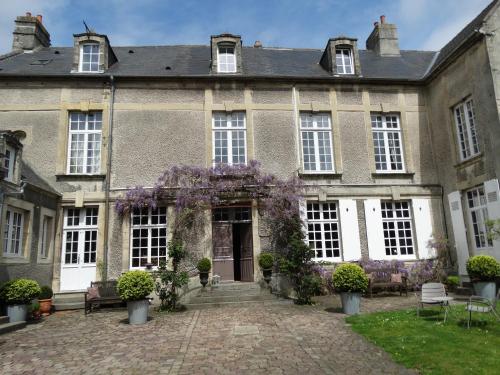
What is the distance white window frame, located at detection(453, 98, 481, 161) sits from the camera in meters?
10.9

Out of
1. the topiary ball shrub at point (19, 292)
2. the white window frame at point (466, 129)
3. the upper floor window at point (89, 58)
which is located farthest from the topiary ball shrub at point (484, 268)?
the upper floor window at point (89, 58)

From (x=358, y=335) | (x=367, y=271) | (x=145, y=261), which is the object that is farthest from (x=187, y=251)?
(x=358, y=335)

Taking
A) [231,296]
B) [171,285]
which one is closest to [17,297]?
[171,285]

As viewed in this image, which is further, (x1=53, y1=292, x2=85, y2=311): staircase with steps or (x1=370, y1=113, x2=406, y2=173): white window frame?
(x1=370, y1=113, x2=406, y2=173): white window frame

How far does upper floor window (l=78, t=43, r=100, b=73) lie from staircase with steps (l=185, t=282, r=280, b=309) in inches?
306

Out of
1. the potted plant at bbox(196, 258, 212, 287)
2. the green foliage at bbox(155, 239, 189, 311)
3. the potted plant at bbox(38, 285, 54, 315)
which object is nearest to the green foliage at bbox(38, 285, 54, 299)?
the potted plant at bbox(38, 285, 54, 315)

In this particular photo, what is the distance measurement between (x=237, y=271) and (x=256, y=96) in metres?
5.54

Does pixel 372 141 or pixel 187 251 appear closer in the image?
pixel 187 251

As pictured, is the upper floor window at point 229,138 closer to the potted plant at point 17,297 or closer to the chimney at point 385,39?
the potted plant at point 17,297

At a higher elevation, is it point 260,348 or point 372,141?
point 372,141

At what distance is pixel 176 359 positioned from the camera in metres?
5.38

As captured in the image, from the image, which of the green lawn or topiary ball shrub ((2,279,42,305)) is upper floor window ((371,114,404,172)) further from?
topiary ball shrub ((2,279,42,305))

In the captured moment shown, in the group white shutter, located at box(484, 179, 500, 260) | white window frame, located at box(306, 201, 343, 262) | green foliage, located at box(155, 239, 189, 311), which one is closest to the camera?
green foliage, located at box(155, 239, 189, 311)

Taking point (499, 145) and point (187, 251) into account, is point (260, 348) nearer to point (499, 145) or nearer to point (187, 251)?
point (187, 251)
